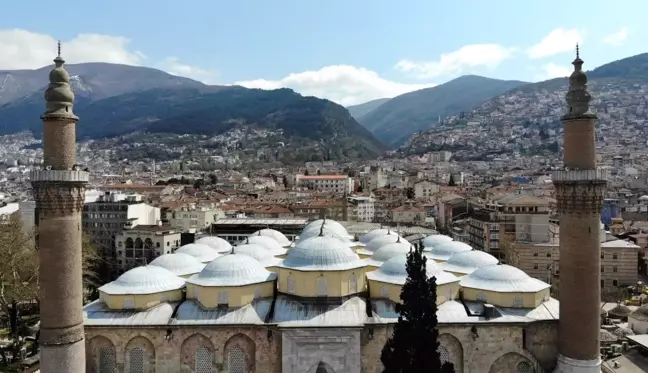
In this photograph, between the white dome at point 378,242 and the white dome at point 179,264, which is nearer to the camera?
the white dome at point 179,264

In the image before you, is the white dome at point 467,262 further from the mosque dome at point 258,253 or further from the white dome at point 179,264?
the white dome at point 179,264

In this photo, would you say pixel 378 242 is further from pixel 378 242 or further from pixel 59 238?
pixel 59 238

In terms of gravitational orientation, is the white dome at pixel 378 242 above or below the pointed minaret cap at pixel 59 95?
below

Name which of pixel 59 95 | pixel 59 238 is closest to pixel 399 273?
pixel 59 238

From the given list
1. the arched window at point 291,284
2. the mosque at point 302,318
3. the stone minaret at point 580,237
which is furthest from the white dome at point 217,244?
the stone minaret at point 580,237

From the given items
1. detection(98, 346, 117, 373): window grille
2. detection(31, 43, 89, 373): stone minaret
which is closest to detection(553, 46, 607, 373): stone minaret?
detection(98, 346, 117, 373): window grille
